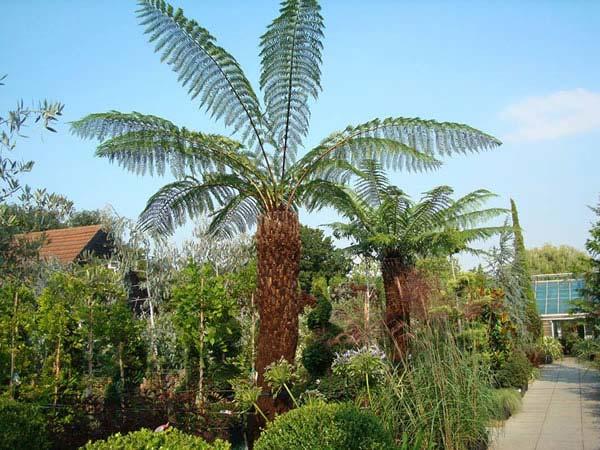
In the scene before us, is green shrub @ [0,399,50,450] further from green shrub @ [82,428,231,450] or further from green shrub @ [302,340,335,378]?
green shrub @ [302,340,335,378]

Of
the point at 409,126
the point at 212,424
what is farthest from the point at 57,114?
the point at 409,126

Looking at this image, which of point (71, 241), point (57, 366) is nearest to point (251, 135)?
point (57, 366)

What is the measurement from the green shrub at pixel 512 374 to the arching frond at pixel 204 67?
7.51 metres

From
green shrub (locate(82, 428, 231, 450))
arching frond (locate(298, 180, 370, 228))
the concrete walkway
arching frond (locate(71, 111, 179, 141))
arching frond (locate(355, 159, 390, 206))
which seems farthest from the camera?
arching frond (locate(355, 159, 390, 206))

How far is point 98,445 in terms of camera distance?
3.50m

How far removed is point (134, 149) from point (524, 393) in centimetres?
984

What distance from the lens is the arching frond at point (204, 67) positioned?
258 inches

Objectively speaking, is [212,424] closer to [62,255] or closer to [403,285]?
[403,285]

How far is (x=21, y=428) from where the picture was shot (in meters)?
5.02

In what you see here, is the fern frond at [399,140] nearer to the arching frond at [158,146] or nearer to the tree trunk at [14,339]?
the arching frond at [158,146]

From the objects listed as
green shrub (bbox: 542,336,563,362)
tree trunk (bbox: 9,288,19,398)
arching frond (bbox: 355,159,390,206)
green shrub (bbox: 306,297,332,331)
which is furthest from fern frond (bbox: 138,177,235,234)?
green shrub (bbox: 542,336,563,362)

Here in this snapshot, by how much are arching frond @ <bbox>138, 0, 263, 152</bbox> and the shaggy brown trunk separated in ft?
10.5

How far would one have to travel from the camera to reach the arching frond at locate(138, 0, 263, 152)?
6.56 m

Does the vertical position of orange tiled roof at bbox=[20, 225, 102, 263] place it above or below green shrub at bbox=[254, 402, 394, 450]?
above
